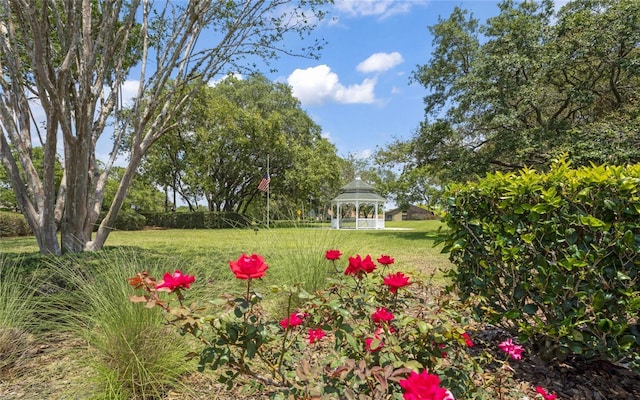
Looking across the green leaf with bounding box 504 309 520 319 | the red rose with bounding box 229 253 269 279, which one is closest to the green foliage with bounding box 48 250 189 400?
the red rose with bounding box 229 253 269 279

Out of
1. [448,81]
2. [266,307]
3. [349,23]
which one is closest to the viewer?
[266,307]

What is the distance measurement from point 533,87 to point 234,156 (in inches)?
613

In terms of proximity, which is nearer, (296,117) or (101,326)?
(101,326)

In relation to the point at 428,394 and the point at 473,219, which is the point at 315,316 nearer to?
the point at 428,394

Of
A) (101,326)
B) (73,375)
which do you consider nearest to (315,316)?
(101,326)

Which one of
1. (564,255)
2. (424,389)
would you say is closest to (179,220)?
(564,255)

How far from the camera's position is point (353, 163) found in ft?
119

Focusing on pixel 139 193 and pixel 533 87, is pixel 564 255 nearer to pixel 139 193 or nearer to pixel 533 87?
pixel 533 87

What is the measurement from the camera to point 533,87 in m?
8.76

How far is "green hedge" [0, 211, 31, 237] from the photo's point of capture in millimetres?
12672

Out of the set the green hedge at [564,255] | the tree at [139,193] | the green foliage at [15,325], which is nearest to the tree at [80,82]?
the green foliage at [15,325]

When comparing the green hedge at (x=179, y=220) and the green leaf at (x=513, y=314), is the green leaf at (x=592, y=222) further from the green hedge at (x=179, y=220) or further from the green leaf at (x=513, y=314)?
the green hedge at (x=179, y=220)

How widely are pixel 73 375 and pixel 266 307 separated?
1349 mm

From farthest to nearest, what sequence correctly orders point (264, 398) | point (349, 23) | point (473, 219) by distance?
point (349, 23), point (473, 219), point (264, 398)
